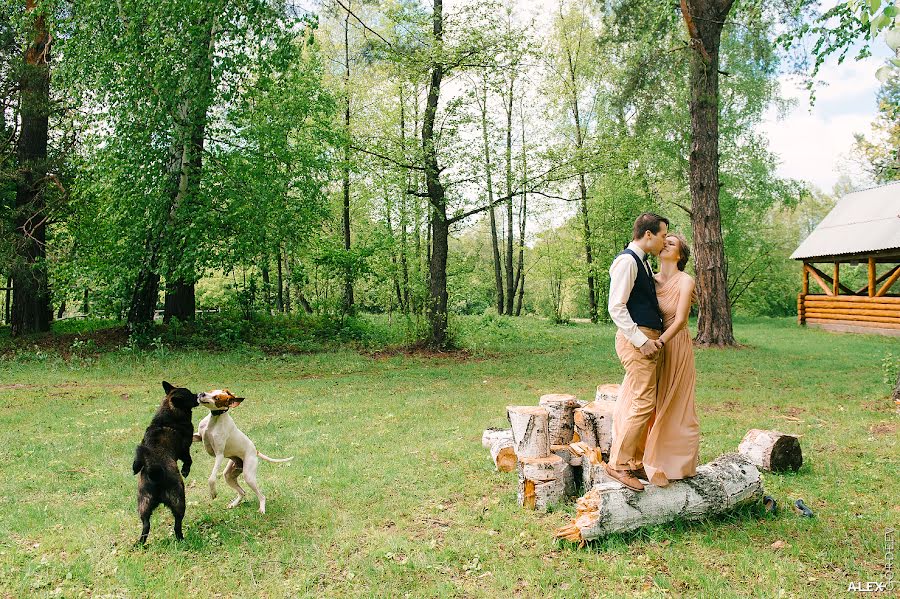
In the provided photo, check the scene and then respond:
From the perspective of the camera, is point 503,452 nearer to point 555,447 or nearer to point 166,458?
point 555,447

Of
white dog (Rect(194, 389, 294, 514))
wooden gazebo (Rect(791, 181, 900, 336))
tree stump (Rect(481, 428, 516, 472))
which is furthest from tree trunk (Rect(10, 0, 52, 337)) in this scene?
wooden gazebo (Rect(791, 181, 900, 336))

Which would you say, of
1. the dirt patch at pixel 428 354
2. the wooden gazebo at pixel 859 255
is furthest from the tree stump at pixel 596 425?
the wooden gazebo at pixel 859 255

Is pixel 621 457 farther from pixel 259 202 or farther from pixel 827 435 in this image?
pixel 259 202

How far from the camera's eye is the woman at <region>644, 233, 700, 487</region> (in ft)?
15.1

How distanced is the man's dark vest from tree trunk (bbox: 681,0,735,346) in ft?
→ 40.7

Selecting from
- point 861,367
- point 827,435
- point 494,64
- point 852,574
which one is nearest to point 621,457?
point 852,574

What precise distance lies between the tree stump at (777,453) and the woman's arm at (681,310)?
1.92 meters

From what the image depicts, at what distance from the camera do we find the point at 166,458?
415 centimetres

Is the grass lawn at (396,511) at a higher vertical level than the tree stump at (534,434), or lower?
lower

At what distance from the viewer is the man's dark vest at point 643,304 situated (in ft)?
15.4

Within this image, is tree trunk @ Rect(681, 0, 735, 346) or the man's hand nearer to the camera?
the man's hand

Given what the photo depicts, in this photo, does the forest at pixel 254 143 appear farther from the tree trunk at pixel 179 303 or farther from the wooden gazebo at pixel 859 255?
the wooden gazebo at pixel 859 255

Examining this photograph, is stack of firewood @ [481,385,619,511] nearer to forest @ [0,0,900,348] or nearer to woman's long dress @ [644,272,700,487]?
woman's long dress @ [644,272,700,487]

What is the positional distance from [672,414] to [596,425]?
881 millimetres
